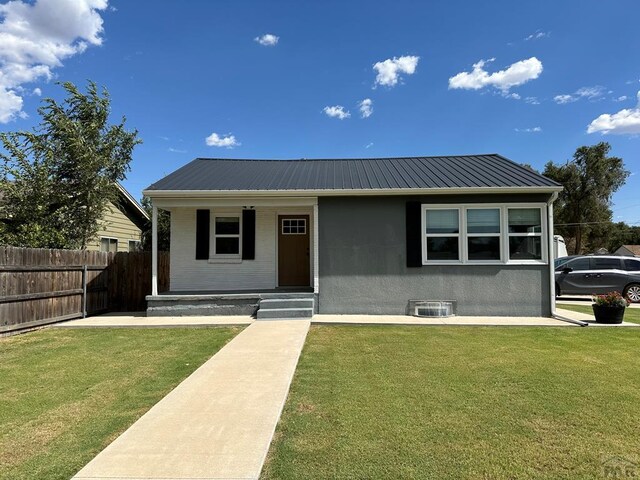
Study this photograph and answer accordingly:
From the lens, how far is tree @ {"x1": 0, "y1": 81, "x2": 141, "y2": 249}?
36.0 ft

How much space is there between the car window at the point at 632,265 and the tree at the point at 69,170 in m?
16.9


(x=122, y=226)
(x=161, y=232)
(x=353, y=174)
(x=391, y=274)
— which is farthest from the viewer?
(x=161, y=232)

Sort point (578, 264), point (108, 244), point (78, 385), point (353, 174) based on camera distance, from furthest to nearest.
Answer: point (108, 244), point (578, 264), point (353, 174), point (78, 385)

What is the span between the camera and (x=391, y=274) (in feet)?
30.6

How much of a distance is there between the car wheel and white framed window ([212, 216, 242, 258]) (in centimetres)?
1280

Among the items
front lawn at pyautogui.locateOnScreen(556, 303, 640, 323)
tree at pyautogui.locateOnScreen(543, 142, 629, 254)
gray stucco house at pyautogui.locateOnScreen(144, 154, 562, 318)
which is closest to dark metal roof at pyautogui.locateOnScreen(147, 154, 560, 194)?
gray stucco house at pyautogui.locateOnScreen(144, 154, 562, 318)

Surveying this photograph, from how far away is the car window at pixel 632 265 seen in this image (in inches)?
497

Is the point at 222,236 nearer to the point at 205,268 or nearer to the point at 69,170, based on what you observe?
the point at 205,268

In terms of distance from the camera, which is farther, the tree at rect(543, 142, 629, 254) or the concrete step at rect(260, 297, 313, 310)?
the tree at rect(543, 142, 629, 254)

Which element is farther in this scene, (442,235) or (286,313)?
(442,235)

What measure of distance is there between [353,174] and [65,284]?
7640 millimetres

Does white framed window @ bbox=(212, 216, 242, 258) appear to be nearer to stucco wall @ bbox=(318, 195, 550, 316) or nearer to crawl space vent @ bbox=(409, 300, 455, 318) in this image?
stucco wall @ bbox=(318, 195, 550, 316)

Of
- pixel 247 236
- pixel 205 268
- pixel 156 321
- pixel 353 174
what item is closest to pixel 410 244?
pixel 353 174

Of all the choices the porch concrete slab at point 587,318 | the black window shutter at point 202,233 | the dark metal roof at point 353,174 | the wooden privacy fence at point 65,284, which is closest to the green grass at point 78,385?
the wooden privacy fence at point 65,284
